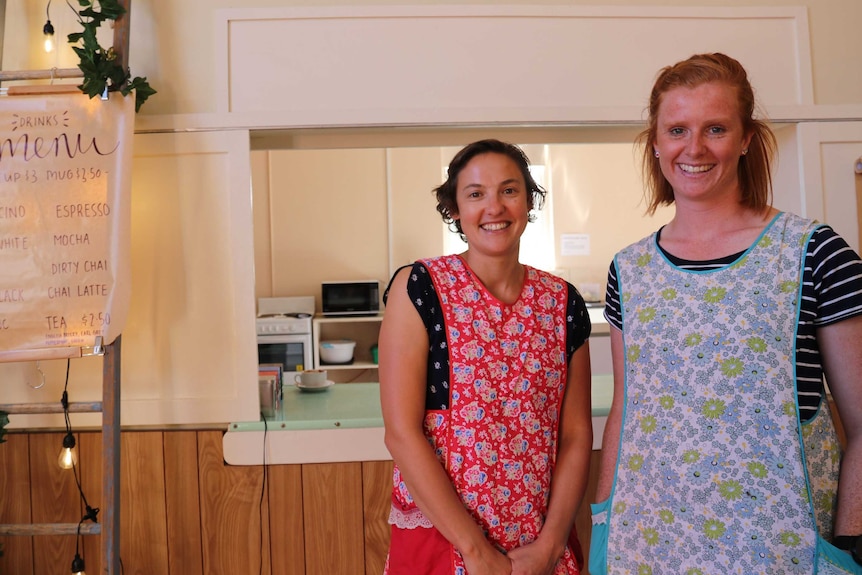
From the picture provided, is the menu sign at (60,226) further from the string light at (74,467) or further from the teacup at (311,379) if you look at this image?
the teacup at (311,379)

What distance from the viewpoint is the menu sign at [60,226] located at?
1.93 meters

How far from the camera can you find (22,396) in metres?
2.21

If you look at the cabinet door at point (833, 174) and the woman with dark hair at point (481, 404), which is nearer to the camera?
the woman with dark hair at point (481, 404)

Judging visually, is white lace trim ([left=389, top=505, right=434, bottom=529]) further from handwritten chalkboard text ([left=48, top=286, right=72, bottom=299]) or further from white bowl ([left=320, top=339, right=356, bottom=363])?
white bowl ([left=320, top=339, right=356, bottom=363])

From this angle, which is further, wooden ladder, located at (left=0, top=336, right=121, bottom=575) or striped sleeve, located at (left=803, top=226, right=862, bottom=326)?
wooden ladder, located at (left=0, top=336, right=121, bottom=575)

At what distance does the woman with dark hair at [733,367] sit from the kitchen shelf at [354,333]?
3.74 meters

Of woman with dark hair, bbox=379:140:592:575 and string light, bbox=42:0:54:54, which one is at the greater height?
string light, bbox=42:0:54:54

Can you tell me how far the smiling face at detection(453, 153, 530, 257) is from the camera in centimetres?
150

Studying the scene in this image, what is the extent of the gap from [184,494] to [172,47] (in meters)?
1.40

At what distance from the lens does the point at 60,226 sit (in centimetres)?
195

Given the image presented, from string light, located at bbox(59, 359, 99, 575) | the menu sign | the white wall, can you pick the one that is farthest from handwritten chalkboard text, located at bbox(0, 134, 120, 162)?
string light, located at bbox(59, 359, 99, 575)

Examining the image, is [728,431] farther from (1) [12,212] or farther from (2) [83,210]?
(1) [12,212]

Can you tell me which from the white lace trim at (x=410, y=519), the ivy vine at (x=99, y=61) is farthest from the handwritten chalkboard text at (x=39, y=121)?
the white lace trim at (x=410, y=519)

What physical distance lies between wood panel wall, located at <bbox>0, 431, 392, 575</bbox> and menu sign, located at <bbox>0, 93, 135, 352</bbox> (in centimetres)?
46
